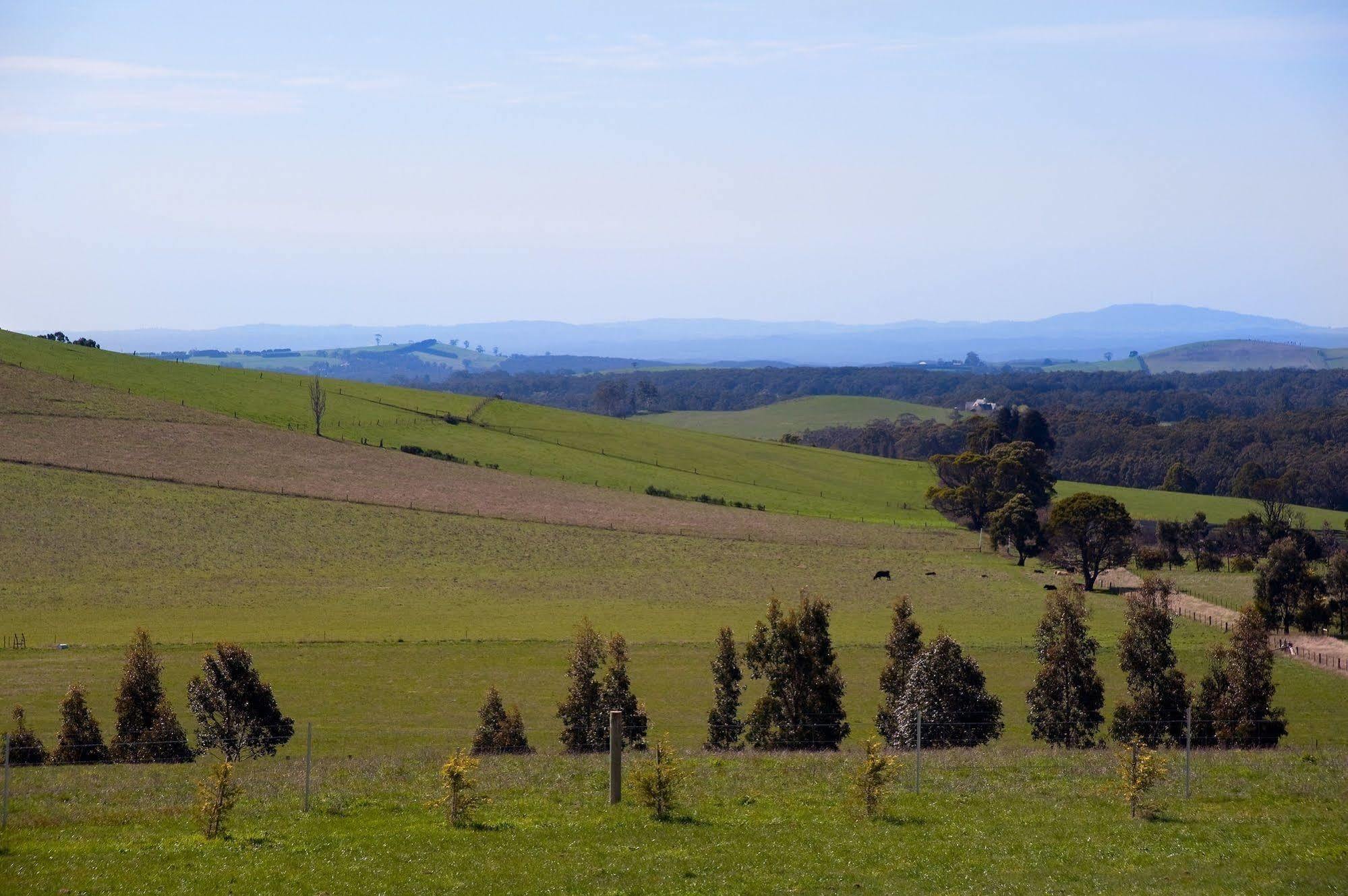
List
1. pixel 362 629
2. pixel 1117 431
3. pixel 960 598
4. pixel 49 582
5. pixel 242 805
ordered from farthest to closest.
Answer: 1. pixel 1117 431
2. pixel 960 598
3. pixel 49 582
4. pixel 362 629
5. pixel 242 805

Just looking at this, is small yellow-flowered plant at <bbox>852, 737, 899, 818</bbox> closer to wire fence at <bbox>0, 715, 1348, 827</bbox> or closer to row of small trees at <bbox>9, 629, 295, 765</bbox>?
wire fence at <bbox>0, 715, 1348, 827</bbox>

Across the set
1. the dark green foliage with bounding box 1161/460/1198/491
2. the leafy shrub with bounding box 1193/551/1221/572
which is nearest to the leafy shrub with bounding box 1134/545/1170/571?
the leafy shrub with bounding box 1193/551/1221/572

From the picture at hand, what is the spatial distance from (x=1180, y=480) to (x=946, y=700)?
119 m

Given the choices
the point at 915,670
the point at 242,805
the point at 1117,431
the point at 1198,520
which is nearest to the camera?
the point at 242,805

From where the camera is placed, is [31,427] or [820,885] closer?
[820,885]

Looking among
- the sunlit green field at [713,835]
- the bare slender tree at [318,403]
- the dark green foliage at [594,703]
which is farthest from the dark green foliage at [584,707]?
the bare slender tree at [318,403]

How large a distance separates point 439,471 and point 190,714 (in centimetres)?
5422

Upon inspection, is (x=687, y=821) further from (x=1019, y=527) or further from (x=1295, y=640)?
(x=1019, y=527)

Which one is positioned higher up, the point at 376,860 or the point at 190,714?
the point at 376,860

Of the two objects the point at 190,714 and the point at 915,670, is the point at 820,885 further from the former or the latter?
the point at 190,714

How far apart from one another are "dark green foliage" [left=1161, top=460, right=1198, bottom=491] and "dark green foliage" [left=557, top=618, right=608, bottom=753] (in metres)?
121

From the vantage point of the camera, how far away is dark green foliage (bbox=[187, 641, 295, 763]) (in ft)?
101

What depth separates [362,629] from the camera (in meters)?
50.2

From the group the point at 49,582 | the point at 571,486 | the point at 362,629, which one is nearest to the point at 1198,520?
the point at 571,486
